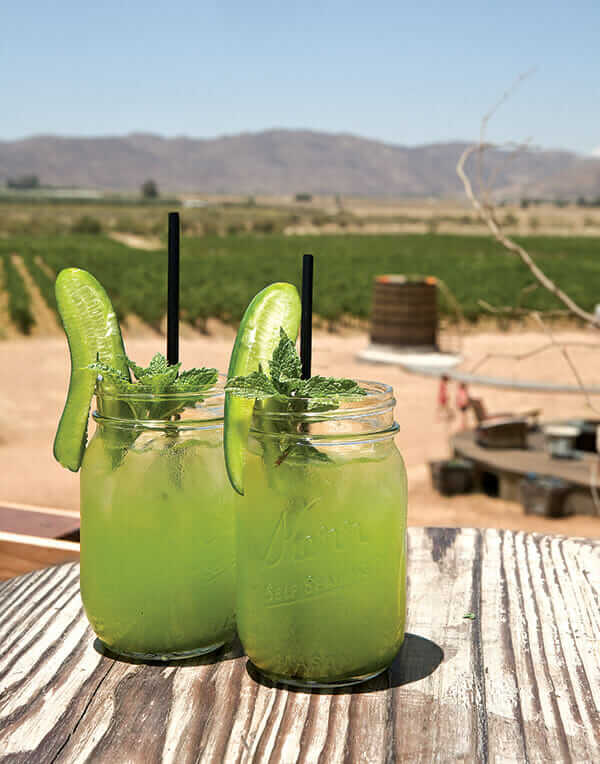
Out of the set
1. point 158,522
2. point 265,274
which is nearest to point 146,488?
point 158,522

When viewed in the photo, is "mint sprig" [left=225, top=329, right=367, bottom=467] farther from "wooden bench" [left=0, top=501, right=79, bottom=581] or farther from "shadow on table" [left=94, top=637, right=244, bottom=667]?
"wooden bench" [left=0, top=501, right=79, bottom=581]

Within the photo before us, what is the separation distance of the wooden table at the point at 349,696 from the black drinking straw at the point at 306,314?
0.39m

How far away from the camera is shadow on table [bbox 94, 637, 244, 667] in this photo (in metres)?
1.17

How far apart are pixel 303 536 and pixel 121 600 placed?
28cm

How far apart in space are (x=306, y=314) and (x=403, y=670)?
0.48m

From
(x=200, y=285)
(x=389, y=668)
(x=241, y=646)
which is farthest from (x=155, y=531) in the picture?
(x=200, y=285)

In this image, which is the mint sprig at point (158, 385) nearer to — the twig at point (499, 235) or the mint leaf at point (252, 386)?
the mint leaf at point (252, 386)

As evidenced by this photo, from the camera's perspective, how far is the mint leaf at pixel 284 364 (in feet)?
3.38

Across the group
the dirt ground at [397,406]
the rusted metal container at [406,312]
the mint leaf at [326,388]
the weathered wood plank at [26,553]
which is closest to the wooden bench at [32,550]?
the weathered wood plank at [26,553]

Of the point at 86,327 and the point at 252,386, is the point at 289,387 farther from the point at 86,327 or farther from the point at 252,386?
the point at 86,327

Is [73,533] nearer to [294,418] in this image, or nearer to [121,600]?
[121,600]

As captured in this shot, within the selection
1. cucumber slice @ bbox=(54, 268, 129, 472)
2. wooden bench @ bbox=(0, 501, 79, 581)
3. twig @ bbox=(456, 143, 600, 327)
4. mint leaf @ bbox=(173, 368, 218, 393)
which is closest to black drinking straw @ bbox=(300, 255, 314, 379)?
mint leaf @ bbox=(173, 368, 218, 393)

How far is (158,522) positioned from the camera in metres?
1.12

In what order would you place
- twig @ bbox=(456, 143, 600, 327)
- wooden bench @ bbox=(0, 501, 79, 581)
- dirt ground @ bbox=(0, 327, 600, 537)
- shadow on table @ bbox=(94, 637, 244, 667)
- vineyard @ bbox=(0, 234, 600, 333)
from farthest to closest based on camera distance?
vineyard @ bbox=(0, 234, 600, 333)
dirt ground @ bbox=(0, 327, 600, 537)
twig @ bbox=(456, 143, 600, 327)
wooden bench @ bbox=(0, 501, 79, 581)
shadow on table @ bbox=(94, 637, 244, 667)
